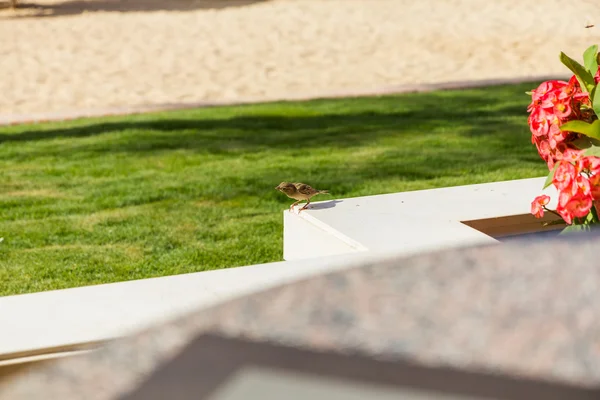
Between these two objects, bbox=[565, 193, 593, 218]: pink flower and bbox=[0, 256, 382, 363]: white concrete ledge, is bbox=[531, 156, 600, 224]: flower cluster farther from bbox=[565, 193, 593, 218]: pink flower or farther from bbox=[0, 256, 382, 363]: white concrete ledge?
bbox=[0, 256, 382, 363]: white concrete ledge

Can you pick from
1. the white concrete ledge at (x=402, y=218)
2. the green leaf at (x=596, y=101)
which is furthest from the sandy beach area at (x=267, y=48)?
the green leaf at (x=596, y=101)

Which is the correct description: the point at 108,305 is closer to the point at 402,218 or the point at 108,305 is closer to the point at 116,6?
the point at 402,218

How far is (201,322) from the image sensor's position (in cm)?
77

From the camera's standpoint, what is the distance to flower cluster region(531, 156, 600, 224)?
2445 mm

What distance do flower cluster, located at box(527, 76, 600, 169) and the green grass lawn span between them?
7.50 ft

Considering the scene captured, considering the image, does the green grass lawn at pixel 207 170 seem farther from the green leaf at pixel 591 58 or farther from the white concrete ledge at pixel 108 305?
the green leaf at pixel 591 58

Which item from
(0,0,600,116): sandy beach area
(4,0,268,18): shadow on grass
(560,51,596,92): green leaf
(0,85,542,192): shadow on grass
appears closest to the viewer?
(560,51,596,92): green leaf

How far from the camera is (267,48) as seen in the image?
14.1m

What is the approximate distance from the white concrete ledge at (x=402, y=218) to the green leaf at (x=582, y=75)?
0.54m

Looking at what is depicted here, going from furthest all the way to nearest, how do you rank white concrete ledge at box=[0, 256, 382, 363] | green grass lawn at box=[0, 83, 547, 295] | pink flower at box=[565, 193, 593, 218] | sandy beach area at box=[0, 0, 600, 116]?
1. sandy beach area at box=[0, 0, 600, 116]
2. green grass lawn at box=[0, 83, 547, 295]
3. pink flower at box=[565, 193, 593, 218]
4. white concrete ledge at box=[0, 256, 382, 363]

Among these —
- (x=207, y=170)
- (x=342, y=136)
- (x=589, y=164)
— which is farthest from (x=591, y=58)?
(x=342, y=136)

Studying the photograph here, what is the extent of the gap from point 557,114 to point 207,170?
14.6 feet

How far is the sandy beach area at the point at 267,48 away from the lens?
37.9ft

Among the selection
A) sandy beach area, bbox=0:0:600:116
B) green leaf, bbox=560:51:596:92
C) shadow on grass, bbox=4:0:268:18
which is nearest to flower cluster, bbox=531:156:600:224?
green leaf, bbox=560:51:596:92
